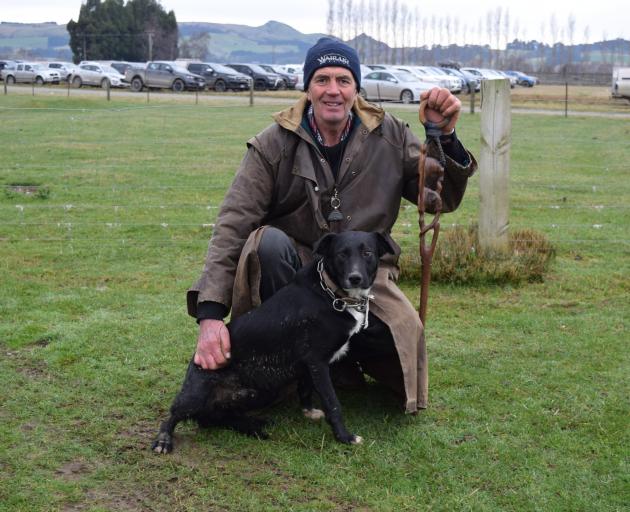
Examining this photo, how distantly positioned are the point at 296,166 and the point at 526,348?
81.6 inches

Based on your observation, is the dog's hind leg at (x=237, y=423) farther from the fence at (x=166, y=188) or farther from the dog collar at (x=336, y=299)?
the fence at (x=166, y=188)

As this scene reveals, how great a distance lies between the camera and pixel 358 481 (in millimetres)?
3672

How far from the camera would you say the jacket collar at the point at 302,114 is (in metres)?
4.32

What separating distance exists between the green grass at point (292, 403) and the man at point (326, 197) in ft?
1.49

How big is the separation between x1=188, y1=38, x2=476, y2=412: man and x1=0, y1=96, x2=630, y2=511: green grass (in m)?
0.45

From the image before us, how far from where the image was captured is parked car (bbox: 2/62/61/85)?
154ft

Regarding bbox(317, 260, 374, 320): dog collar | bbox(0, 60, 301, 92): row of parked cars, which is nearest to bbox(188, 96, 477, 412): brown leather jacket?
bbox(317, 260, 374, 320): dog collar

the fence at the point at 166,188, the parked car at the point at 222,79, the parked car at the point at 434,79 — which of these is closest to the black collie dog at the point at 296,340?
the fence at the point at 166,188

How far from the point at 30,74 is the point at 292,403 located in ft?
154

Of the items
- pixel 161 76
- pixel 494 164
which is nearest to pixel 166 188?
pixel 494 164

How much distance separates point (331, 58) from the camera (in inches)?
168

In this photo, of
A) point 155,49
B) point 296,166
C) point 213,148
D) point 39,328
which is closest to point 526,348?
point 296,166

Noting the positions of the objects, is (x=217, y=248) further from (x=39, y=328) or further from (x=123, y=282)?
(x=123, y=282)

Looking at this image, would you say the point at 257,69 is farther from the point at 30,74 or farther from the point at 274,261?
the point at 274,261
